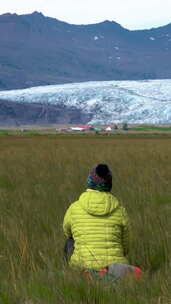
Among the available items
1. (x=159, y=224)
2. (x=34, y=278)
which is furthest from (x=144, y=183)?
(x=34, y=278)

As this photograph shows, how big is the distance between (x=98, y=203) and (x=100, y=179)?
0.18 metres

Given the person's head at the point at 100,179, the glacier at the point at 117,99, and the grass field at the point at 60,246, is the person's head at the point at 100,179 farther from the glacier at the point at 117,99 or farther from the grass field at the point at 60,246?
the glacier at the point at 117,99

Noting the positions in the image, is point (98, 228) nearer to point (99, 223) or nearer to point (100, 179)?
point (99, 223)

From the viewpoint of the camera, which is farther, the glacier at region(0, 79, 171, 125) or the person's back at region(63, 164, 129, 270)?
the glacier at region(0, 79, 171, 125)

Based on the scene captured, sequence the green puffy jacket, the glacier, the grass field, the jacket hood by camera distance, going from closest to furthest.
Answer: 1. the grass field
2. the green puffy jacket
3. the jacket hood
4. the glacier

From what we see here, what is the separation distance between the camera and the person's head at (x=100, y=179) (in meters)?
4.90

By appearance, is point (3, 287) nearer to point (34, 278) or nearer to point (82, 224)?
point (34, 278)

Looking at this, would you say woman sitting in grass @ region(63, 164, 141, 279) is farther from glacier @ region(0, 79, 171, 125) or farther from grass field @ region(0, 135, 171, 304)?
glacier @ region(0, 79, 171, 125)

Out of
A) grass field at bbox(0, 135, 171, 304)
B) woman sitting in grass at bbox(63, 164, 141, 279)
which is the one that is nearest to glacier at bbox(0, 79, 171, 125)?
grass field at bbox(0, 135, 171, 304)

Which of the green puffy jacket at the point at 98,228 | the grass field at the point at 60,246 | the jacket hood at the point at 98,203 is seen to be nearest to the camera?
the grass field at the point at 60,246

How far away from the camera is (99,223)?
16.0 ft

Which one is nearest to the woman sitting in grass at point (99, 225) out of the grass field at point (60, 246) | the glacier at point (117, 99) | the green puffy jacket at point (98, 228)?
the green puffy jacket at point (98, 228)

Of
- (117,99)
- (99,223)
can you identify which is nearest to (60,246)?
(99,223)

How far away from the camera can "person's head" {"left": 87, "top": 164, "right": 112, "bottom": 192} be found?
490cm
